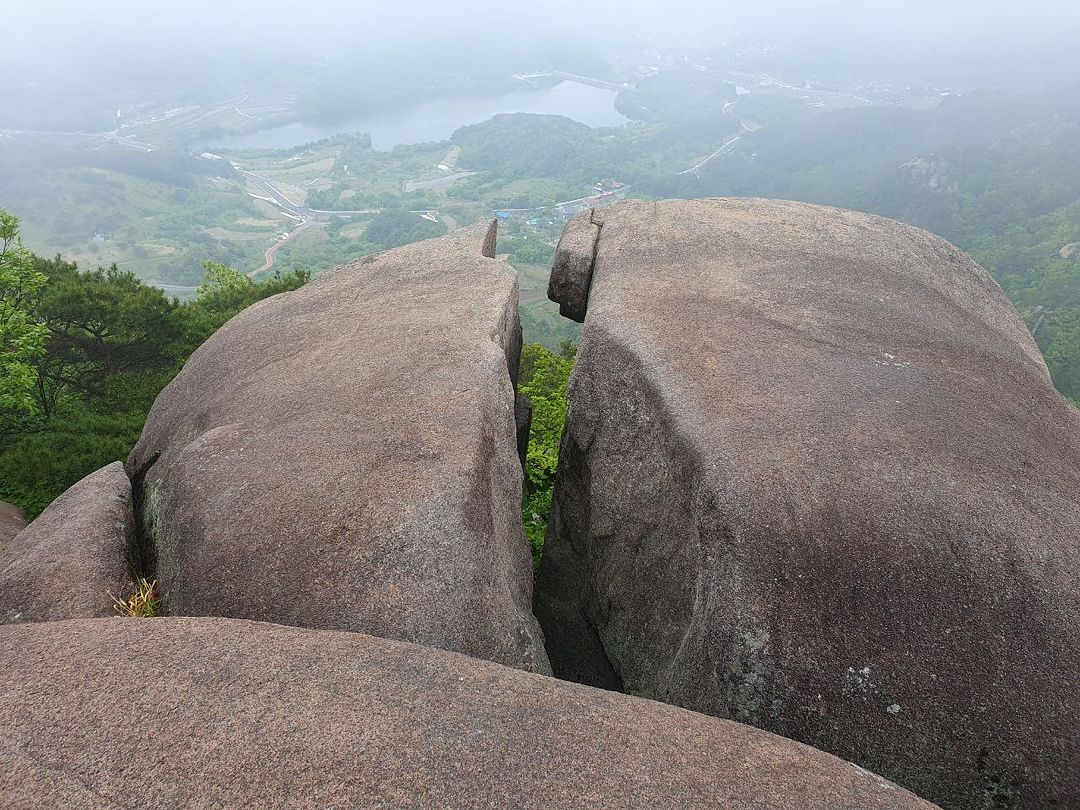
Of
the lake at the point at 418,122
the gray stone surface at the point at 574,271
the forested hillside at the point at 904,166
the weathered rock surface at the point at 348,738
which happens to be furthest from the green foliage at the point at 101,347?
the lake at the point at 418,122

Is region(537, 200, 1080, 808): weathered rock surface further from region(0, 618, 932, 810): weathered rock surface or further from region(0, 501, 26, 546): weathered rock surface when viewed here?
region(0, 501, 26, 546): weathered rock surface

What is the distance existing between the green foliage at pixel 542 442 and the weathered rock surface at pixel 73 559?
160 inches

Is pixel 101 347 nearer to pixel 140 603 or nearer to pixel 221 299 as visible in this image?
pixel 221 299

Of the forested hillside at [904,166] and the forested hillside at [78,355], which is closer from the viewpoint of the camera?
the forested hillside at [78,355]

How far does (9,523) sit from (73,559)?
3890mm

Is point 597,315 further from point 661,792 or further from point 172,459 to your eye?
point 661,792

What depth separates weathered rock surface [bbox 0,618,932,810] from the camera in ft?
10.9

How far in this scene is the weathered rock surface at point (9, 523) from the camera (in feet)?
26.8

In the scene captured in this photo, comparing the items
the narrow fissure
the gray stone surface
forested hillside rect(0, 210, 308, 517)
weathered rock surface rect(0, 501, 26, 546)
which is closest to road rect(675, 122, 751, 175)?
forested hillside rect(0, 210, 308, 517)

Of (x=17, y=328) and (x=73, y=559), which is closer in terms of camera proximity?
(x=73, y=559)

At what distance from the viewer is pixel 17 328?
556 inches

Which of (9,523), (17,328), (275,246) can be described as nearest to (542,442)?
(9,523)

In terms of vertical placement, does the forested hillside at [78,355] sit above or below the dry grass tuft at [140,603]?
below

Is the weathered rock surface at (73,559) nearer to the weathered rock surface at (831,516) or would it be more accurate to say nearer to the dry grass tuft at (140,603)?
the dry grass tuft at (140,603)
